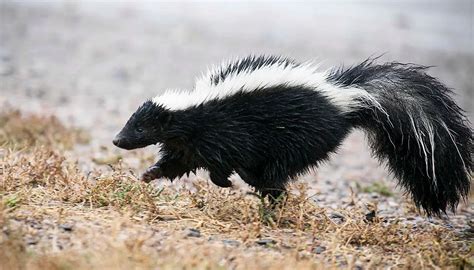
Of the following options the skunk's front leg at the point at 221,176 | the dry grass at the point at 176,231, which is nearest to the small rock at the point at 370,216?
the dry grass at the point at 176,231

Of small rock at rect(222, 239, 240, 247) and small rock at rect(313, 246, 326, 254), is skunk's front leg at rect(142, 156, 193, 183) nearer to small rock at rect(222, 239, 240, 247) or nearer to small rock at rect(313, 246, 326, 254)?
small rock at rect(222, 239, 240, 247)

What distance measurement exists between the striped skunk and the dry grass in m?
0.36

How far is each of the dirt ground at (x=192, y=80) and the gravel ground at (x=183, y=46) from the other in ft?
0.14

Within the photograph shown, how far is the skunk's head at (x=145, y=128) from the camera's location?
7.55 m

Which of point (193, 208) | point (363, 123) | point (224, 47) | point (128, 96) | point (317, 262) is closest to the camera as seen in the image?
point (317, 262)

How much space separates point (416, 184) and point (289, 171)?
127 centimetres

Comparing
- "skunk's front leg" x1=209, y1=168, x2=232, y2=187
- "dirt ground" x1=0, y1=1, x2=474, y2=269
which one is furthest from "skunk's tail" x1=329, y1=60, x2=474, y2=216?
"skunk's front leg" x1=209, y1=168, x2=232, y2=187

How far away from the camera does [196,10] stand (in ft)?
79.2

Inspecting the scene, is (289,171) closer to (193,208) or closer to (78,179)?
(193,208)

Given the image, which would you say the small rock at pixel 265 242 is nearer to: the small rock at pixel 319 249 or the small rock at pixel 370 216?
the small rock at pixel 319 249

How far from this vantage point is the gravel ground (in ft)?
44.7

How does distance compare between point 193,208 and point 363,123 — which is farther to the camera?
point 363,123

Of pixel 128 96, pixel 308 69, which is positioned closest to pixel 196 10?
pixel 128 96

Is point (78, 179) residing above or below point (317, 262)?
above
